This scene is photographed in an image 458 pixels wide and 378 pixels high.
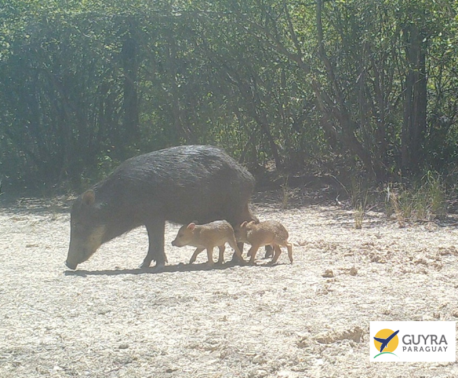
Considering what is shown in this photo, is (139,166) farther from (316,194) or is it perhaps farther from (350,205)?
(316,194)

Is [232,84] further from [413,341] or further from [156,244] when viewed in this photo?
[413,341]

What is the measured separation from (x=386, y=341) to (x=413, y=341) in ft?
0.55

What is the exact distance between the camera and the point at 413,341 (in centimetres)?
423

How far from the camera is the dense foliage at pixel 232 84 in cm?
1225

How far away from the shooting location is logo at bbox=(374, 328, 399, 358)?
4148mm

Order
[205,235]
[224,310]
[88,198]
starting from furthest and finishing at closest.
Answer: [88,198] < [205,235] < [224,310]

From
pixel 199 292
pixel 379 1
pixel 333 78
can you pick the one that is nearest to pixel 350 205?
pixel 333 78

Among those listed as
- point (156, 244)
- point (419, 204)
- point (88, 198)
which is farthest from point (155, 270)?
point (419, 204)

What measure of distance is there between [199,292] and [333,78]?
7.61 m

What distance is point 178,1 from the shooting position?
42.9 feet

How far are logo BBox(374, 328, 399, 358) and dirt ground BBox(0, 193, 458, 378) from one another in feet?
0.28

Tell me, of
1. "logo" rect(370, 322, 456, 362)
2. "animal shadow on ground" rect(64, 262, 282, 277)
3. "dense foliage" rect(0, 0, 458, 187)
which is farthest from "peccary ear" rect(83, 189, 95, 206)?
"dense foliage" rect(0, 0, 458, 187)

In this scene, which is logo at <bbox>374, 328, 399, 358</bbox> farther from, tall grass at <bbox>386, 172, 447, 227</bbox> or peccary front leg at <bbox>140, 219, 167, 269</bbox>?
tall grass at <bbox>386, 172, 447, 227</bbox>

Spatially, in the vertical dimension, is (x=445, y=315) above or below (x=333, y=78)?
below
